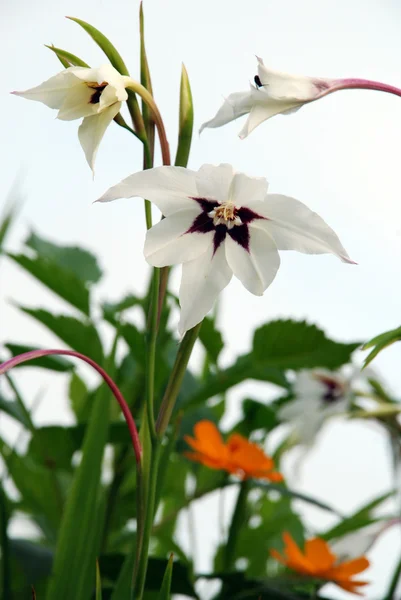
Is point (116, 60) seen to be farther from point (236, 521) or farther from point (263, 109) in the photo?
point (236, 521)

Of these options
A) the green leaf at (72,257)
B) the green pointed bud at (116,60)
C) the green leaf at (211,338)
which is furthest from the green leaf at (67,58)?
the green leaf at (72,257)

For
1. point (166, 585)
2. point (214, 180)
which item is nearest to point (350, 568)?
point (166, 585)

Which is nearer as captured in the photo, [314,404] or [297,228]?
[297,228]

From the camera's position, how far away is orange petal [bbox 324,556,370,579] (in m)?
0.39

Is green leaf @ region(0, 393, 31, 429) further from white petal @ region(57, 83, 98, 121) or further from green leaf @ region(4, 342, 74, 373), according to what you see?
white petal @ region(57, 83, 98, 121)

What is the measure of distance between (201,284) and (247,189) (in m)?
0.04

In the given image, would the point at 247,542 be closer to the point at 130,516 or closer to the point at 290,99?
the point at 130,516

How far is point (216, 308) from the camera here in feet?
2.33

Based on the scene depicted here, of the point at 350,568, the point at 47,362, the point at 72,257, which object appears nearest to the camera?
the point at 350,568

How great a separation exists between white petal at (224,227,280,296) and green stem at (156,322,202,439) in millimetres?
29

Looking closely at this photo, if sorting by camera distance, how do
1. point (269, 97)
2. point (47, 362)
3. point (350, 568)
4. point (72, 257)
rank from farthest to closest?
point (72, 257)
point (47, 362)
point (350, 568)
point (269, 97)

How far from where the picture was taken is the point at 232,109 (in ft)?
0.87

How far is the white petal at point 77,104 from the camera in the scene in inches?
10.6

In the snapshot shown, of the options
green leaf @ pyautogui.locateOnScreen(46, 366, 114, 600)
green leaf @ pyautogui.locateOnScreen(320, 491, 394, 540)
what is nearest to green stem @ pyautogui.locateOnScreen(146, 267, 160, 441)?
green leaf @ pyautogui.locateOnScreen(46, 366, 114, 600)
